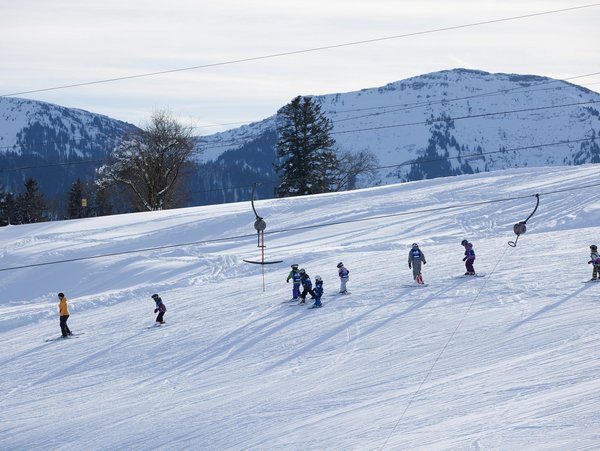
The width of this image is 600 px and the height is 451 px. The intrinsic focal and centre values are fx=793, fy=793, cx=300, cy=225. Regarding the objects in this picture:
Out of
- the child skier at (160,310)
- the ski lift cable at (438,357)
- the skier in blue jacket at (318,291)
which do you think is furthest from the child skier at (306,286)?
the ski lift cable at (438,357)

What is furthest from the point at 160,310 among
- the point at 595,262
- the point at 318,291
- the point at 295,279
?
the point at 595,262

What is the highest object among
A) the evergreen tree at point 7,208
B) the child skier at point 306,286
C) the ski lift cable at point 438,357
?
the evergreen tree at point 7,208

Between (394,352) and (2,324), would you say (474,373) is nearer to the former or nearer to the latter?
(394,352)

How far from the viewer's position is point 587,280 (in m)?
26.3

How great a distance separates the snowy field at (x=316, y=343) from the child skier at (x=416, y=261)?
0.45m

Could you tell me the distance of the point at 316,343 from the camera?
22.4 meters

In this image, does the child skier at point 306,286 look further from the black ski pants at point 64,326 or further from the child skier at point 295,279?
the black ski pants at point 64,326

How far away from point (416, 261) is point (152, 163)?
3990cm

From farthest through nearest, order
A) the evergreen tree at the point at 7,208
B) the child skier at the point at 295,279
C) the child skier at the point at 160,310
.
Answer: the evergreen tree at the point at 7,208, the child skier at the point at 295,279, the child skier at the point at 160,310

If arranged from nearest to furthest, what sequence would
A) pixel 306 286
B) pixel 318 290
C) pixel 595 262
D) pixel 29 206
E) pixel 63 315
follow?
1. pixel 595 262
2. pixel 63 315
3. pixel 318 290
4. pixel 306 286
5. pixel 29 206

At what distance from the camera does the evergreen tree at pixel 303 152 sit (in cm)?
6262

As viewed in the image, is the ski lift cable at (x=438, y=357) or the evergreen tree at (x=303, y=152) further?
the evergreen tree at (x=303, y=152)

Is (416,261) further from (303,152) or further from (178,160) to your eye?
(178,160)

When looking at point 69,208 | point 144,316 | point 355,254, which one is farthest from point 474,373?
point 69,208
